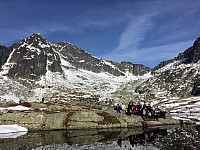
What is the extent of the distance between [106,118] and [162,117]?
55.7 ft

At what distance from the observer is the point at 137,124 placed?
188 ft

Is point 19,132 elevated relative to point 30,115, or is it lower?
lower

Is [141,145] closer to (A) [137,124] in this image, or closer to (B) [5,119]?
(A) [137,124]

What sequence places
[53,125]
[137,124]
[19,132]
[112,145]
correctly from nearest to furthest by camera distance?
1. [112,145]
2. [19,132]
3. [53,125]
4. [137,124]

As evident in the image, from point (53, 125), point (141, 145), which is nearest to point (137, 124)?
point (53, 125)

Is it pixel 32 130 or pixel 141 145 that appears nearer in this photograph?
pixel 141 145

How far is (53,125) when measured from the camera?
5353 cm

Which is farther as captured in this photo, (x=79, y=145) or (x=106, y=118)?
(x=106, y=118)

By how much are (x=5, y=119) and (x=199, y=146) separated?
41567mm

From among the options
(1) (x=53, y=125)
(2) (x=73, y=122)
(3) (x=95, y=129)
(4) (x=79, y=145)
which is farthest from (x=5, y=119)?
(4) (x=79, y=145)

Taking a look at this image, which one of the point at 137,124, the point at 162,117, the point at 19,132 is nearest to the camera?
the point at 19,132

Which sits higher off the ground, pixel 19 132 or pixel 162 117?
pixel 162 117

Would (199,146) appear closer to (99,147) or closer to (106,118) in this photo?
(99,147)

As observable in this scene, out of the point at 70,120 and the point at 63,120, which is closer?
the point at 63,120
